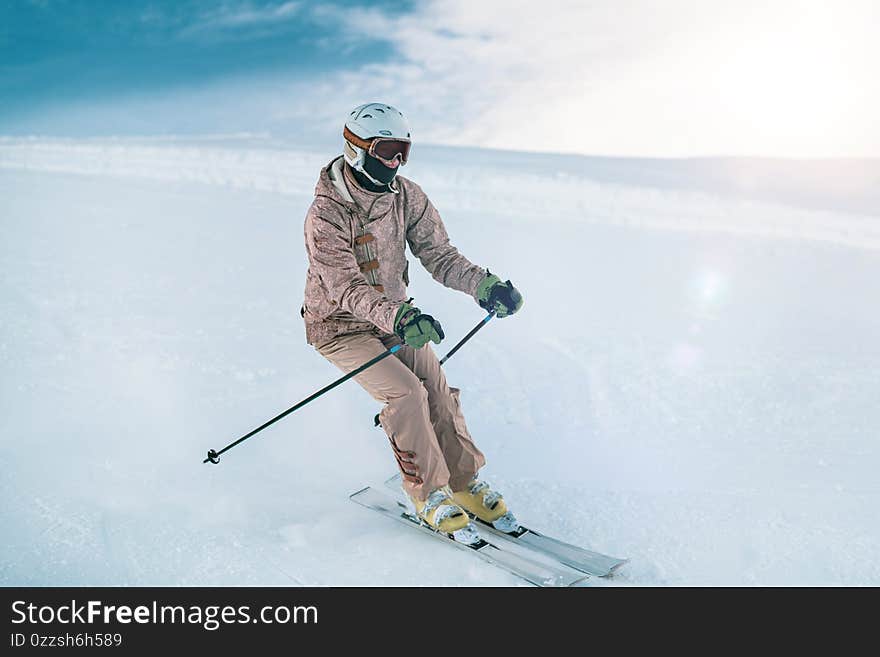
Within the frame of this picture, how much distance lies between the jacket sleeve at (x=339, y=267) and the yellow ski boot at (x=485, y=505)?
0.96 meters

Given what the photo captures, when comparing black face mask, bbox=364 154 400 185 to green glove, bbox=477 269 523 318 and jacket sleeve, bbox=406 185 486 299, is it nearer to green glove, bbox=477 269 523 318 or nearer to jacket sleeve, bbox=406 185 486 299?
jacket sleeve, bbox=406 185 486 299

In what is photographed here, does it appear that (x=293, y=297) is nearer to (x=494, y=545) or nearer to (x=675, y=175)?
(x=494, y=545)

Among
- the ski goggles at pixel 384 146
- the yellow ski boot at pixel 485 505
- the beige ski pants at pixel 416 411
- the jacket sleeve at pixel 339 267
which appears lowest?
the yellow ski boot at pixel 485 505

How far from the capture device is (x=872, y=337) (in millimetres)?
6410

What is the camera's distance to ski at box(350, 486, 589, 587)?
10.8 ft

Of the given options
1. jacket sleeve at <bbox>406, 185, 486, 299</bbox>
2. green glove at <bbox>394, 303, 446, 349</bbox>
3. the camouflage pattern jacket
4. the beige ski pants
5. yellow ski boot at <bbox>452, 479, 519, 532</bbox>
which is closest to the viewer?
green glove at <bbox>394, 303, 446, 349</bbox>

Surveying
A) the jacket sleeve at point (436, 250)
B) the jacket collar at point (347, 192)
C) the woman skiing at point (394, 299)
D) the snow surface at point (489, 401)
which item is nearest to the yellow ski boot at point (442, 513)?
the woman skiing at point (394, 299)

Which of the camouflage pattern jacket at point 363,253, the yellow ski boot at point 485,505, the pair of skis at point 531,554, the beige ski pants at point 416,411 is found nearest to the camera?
the pair of skis at point 531,554

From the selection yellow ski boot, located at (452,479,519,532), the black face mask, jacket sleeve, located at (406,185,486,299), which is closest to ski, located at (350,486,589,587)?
yellow ski boot, located at (452,479,519,532)

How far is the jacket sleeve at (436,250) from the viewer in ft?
12.6

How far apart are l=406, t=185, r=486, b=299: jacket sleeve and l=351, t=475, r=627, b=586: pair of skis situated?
1.09 metres

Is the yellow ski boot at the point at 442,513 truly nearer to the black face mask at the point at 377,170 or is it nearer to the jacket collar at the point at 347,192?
the jacket collar at the point at 347,192
